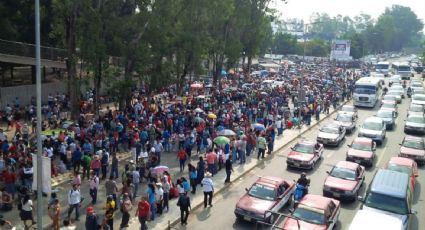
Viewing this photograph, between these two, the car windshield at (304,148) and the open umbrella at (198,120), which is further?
the open umbrella at (198,120)

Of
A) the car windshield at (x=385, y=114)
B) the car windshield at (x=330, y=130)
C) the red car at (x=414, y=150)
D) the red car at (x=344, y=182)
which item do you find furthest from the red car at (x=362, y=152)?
the car windshield at (x=385, y=114)

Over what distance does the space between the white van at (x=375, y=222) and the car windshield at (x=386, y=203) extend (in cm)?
108

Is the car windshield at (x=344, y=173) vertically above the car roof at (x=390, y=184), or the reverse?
the car roof at (x=390, y=184)

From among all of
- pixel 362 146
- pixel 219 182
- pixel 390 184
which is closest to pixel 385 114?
pixel 362 146

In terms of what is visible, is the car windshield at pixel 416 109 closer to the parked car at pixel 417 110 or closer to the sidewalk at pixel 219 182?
the parked car at pixel 417 110

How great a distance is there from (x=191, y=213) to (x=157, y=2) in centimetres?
1905

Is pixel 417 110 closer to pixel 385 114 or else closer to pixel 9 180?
pixel 385 114

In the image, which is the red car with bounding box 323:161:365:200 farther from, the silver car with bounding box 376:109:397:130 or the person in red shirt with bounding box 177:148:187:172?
the silver car with bounding box 376:109:397:130

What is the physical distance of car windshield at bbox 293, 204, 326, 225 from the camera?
14.9m

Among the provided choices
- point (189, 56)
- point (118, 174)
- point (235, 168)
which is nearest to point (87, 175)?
point (118, 174)

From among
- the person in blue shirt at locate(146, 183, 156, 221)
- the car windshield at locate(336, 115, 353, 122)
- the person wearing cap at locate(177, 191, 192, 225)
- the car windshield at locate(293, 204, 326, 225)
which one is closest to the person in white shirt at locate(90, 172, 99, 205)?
the person in blue shirt at locate(146, 183, 156, 221)

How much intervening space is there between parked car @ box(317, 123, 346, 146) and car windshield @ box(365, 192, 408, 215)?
1281 cm

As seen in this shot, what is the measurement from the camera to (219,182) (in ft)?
70.8

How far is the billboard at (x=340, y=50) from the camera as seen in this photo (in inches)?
3824
